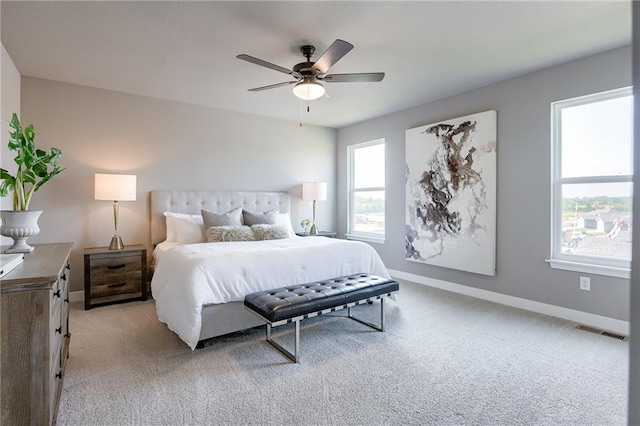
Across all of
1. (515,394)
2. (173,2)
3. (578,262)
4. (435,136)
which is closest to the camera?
(515,394)

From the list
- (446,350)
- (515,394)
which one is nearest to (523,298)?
(446,350)

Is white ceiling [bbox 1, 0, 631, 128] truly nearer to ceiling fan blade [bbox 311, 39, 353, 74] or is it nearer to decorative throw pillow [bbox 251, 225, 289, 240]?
ceiling fan blade [bbox 311, 39, 353, 74]

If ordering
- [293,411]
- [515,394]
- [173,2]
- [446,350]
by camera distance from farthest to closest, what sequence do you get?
[446,350]
[173,2]
[515,394]
[293,411]

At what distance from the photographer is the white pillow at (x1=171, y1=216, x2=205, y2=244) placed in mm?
3925

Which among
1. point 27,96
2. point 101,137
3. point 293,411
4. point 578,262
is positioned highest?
point 27,96

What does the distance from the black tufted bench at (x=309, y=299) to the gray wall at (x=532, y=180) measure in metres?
1.66

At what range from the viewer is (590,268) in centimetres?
309

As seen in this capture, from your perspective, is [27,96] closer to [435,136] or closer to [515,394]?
[435,136]

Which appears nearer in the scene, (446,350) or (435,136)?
(446,350)

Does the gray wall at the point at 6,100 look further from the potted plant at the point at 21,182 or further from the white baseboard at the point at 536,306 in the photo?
the white baseboard at the point at 536,306

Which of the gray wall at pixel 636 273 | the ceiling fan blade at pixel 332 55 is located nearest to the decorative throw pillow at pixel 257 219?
the ceiling fan blade at pixel 332 55

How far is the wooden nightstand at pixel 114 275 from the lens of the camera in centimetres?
352

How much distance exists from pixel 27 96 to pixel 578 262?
6055 mm

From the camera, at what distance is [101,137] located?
12.9 feet
